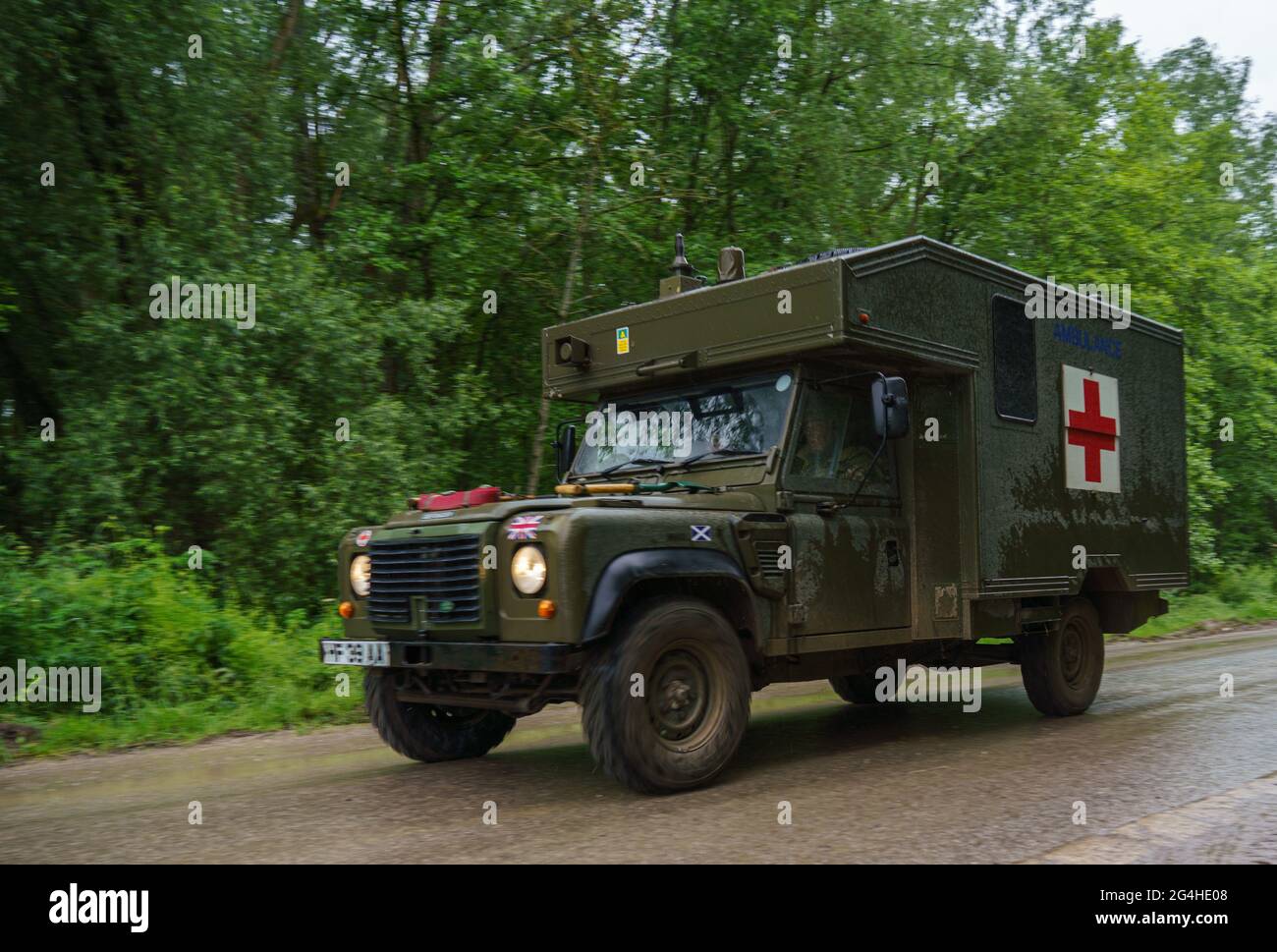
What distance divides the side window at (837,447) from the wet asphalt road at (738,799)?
1.76 m

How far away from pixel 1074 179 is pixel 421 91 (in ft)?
39.2

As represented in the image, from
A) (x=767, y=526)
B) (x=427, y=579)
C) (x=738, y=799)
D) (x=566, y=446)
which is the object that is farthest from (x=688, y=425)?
(x=738, y=799)

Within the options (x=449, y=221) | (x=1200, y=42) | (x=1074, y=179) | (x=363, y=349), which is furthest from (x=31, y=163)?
(x=1200, y=42)

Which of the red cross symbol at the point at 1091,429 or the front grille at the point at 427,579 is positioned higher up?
the red cross symbol at the point at 1091,429

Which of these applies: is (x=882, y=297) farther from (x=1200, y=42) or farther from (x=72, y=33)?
(x=1200, y=42)

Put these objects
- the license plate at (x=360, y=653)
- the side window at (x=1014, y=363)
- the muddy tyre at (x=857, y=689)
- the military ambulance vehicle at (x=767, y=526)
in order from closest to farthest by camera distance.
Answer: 1. the military ambulance vehicle at (x=767, y=526)
2. the license plate at (x=360, y=653)
3. the side window at (x=1014, y=363)
4. the muddy tyre at (x=857, y=689)

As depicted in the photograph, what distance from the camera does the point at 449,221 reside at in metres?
14.4

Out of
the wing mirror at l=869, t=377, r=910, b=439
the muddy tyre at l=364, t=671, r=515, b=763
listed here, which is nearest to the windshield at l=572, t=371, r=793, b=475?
the wing mirror at l=869, t=377, r=910, b=439

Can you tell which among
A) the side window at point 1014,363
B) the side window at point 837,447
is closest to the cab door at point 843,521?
the side window at point 837,447

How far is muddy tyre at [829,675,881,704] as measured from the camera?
9.69 metres

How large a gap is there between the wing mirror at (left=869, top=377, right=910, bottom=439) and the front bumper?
89.0 inches

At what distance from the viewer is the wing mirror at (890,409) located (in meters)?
6.42

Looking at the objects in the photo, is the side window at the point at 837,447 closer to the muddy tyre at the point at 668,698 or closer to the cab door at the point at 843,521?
the cab door at the point at 843,521

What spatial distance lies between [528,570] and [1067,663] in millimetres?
5370
